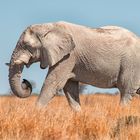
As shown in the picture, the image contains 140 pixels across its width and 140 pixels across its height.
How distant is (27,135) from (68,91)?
4538 mm

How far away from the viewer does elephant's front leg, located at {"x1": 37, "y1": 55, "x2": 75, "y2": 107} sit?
9.15 metres

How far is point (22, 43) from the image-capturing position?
370 inches

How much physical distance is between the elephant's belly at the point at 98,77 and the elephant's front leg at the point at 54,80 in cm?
29

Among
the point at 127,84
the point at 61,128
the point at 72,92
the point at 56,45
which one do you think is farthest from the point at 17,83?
the point at 61,128

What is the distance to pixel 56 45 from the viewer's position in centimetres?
930

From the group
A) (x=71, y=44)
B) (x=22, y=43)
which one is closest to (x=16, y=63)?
(x=22, y=43)

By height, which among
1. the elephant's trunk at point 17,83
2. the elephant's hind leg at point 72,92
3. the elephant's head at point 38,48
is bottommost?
the elephant's hind leg at point 72,92

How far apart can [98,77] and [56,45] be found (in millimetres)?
998

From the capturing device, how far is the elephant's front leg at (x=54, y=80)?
30.0 feet

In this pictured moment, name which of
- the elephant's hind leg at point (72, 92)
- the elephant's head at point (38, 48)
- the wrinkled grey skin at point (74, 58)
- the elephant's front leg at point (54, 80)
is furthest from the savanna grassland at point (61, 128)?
the elephant's hind leg at point (72, 92)

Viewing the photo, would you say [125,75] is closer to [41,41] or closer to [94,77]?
[94,77]

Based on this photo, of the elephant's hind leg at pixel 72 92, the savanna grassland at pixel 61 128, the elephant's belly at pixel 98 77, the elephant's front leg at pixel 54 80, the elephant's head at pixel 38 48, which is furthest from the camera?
the elephant's hind leg at pixel 72 92

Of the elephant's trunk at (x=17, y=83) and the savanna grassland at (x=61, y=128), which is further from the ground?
the savanna grassland at (x=61, y=128)

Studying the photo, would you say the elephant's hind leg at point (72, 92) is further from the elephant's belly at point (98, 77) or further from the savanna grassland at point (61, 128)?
the savanna grassland at point (61, 128)
